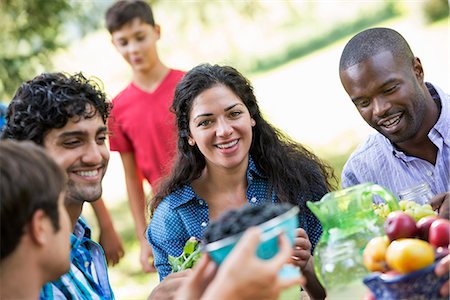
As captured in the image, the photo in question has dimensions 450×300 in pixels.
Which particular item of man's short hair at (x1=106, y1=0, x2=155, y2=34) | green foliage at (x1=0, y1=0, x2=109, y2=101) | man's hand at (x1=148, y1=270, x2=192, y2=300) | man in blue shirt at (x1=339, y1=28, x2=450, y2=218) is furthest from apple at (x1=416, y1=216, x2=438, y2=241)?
green foliage at (x1=0, y1=0, x2=109, y2=101)

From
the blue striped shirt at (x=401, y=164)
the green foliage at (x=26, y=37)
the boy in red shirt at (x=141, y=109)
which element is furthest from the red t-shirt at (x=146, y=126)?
the green foliage at (x=26, y=37)

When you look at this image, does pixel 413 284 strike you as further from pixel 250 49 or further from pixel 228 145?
pixel 250 49

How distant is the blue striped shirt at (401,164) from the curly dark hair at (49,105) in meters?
1.13

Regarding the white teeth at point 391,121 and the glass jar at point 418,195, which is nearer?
the glass jar at point 418,195

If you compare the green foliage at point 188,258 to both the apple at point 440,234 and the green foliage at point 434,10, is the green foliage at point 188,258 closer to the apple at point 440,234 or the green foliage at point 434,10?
the apple at point 440,234

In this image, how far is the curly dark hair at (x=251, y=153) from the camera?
3.53 m

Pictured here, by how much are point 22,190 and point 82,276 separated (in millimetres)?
1006

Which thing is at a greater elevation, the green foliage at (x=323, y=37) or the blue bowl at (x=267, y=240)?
the green foliage at (x=323, y=37)

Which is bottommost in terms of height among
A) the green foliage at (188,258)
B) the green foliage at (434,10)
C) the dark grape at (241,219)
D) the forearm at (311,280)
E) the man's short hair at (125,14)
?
the forearm at (311,280)

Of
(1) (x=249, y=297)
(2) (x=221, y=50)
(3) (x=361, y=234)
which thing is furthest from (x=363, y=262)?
(2) (x=221, y=50)

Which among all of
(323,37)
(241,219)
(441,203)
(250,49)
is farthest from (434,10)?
(241,219)

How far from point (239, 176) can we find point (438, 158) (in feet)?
2.77

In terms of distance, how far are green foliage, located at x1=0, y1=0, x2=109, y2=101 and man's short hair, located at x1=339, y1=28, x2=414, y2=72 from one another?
484 centimetres

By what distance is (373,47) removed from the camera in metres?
3.25
